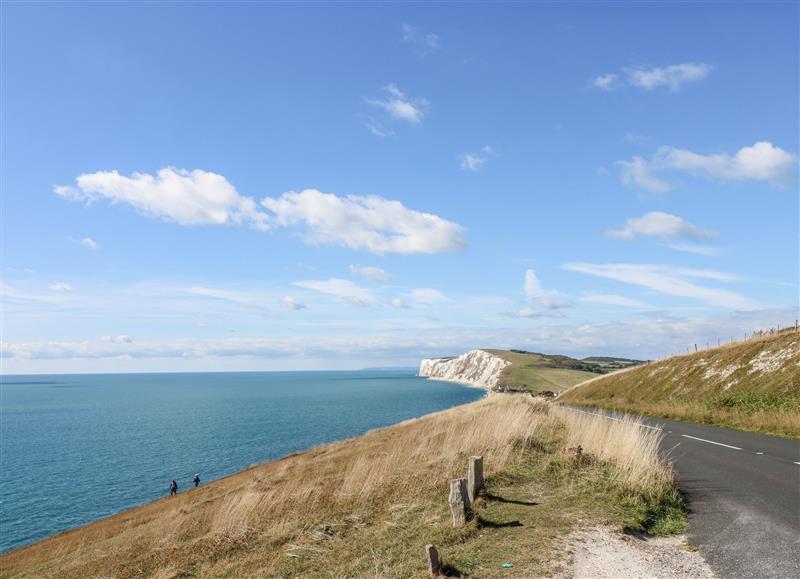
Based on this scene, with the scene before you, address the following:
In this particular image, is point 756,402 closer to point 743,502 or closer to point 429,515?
point 743,502

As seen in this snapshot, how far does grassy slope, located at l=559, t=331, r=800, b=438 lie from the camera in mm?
24641

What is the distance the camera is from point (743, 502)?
430 inches

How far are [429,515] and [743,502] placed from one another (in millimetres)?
7101

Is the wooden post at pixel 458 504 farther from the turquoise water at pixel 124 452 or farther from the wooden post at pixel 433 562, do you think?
the turquoise water at pixel 124 452

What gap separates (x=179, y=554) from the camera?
12.2 meters

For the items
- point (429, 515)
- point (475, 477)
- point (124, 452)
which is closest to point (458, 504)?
point (429, 515)

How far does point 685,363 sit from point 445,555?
143 ft

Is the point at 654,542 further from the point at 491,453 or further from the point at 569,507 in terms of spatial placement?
the point at 491,453

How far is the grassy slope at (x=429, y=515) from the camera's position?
29.7 ft

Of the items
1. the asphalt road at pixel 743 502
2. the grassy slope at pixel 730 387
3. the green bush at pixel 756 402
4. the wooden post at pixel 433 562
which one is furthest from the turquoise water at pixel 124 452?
the green bush at pixel 756 402

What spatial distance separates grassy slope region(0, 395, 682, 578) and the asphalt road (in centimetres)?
83

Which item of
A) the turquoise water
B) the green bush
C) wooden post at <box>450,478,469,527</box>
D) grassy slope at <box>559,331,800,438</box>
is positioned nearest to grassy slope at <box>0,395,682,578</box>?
wooden post at <box>450,478,469,527</box>

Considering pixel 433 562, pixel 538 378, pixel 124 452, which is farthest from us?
pixel 538 378

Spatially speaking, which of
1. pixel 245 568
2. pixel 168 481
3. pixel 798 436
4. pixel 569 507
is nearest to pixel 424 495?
pixel 569 507
